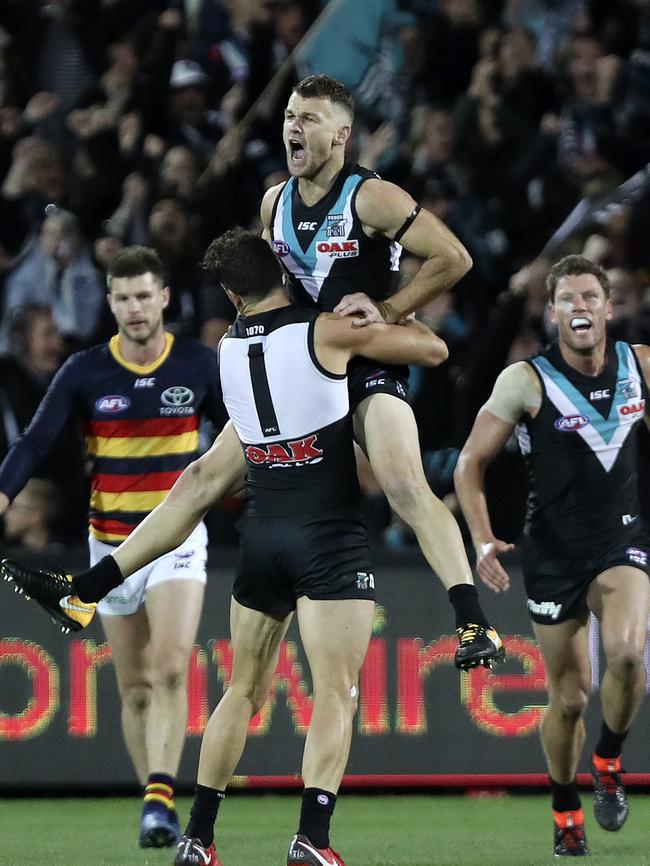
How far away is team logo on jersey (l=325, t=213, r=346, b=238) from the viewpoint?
7031 millimetres

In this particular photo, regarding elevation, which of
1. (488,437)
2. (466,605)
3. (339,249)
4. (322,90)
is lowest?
(466,605)

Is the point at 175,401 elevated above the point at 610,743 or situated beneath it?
elevated above

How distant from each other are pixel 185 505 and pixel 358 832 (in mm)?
2557

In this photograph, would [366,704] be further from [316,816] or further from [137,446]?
[316,816]

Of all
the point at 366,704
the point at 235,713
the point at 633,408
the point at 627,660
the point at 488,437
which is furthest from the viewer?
the point at 366,704

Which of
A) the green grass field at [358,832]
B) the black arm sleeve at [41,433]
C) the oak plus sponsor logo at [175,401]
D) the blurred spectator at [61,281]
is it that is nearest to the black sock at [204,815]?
the green grass field at [358,832]

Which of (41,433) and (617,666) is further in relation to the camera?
(41,433)

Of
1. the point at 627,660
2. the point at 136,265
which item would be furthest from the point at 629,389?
the point at 136,265

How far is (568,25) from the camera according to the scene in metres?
13.0

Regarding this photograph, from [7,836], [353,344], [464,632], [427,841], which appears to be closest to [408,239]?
[353,344]

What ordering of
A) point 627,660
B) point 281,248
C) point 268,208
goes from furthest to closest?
point 627,660
point 268,208
point 281,248

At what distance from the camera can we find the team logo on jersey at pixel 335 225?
7.03 meters

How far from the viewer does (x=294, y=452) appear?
21.4 ft

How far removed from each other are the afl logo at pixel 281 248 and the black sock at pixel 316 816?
7.41ft
